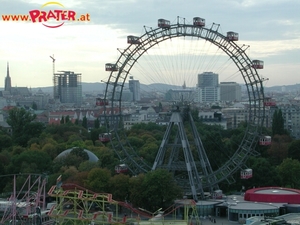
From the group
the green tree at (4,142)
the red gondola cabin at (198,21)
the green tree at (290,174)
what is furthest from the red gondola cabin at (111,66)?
the green tree at (4,142)

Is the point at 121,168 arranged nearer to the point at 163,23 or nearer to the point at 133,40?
the point at 133,40

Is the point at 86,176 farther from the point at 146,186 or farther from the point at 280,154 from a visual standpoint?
the point at 280,154

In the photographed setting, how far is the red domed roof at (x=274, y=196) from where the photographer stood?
50094 mm

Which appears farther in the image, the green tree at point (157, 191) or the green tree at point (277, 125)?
the green tree at point (277, 125)

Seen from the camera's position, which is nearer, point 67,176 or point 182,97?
point 182,97

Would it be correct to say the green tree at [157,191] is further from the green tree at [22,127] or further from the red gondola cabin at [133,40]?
the green tree at [22,127]

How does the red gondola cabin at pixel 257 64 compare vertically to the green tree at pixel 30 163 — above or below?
above

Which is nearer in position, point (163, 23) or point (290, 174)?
point (163, 23)

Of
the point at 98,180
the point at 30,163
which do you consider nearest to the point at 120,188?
the point at 98,180

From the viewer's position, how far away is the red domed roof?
50.1 m

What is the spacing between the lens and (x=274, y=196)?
5050cm

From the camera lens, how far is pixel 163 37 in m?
55.8

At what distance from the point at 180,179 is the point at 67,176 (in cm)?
1113

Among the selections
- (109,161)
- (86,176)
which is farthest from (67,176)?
(109,161)
